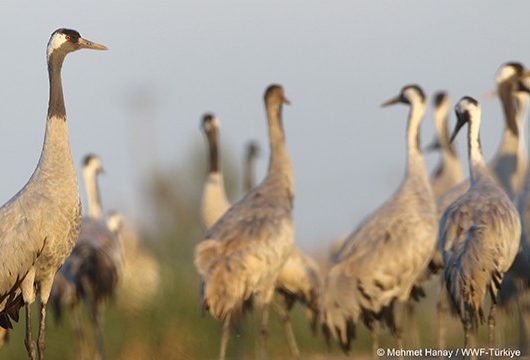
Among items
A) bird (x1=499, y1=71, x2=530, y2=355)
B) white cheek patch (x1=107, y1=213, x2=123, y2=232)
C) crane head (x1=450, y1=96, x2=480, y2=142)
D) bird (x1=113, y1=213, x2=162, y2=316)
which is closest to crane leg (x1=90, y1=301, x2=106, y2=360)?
bird (x1=113, y1=213, x2=162, y2=316)

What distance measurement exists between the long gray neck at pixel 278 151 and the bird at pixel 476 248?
8.21 feet

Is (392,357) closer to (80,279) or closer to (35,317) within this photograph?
(80,279)

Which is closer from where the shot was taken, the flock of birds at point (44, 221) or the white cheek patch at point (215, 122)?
the flock of birds at point (44, 221)

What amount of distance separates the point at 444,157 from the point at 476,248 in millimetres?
5929

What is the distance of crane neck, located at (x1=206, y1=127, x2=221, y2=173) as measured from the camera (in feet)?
47.5

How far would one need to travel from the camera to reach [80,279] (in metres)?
14.1

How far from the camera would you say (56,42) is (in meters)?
10.2

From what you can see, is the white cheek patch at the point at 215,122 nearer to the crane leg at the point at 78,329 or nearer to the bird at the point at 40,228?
the crane leg at the point at 78,329

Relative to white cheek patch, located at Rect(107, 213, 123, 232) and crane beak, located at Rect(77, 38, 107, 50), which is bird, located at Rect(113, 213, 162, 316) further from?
crane beak, located at Rect(77, 38, 107, 50)

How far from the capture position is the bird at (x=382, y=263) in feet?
36.8

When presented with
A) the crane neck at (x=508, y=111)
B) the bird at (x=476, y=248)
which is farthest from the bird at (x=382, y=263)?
the crane neck at (x=508, y=111)

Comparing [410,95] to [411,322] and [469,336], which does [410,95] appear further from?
[469,336]

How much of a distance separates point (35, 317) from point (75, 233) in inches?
231

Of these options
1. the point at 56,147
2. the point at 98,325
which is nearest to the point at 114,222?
the point at 98,325
